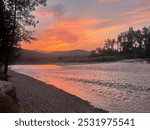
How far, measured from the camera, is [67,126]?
6.33m

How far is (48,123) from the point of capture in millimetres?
6398

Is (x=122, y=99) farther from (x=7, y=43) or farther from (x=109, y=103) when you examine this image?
(x=7, y=43)

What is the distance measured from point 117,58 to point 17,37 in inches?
3775

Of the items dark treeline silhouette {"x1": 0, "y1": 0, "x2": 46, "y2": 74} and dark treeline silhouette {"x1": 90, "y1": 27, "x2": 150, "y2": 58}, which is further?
dark treeline silhouette {"x1": 90, "y1": 27, "x2": 150, "y2": 58}

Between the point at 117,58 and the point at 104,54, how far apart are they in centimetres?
2398

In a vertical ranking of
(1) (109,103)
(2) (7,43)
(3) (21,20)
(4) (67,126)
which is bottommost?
(1) (109,103)

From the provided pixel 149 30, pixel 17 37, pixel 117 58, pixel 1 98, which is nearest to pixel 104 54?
pixel 117 58

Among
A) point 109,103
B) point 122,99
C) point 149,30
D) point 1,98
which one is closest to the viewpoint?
point 1,98

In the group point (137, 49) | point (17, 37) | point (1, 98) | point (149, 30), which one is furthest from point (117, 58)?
point (1, 98)

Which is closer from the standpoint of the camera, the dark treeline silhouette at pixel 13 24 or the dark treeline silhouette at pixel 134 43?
the dark treeline silhouette at pixel 13 24

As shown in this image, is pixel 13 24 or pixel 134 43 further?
pixel 134 43

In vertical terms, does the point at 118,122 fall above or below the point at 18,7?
below

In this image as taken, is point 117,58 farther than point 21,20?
Yes

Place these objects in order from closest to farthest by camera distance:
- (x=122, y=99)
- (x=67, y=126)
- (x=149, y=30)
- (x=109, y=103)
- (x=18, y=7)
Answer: (x=67, y=126) < (x=109, y=103) < (x=122, y=99) < (x=18, y=7) < (x=149, y=30)
